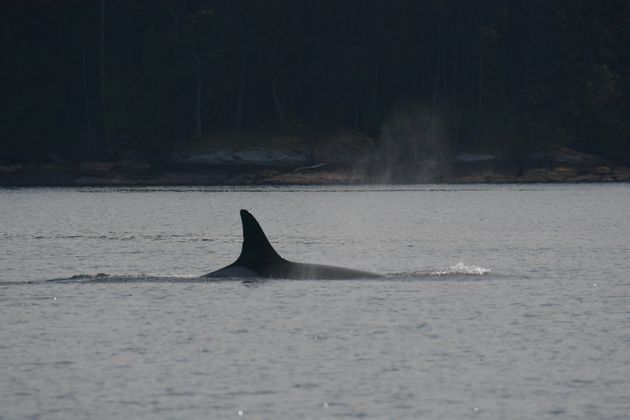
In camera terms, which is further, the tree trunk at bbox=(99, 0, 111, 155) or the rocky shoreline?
the tree trunk at bbox=(99, 0, 111, 155)

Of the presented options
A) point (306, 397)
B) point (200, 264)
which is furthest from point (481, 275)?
point (306, 397)

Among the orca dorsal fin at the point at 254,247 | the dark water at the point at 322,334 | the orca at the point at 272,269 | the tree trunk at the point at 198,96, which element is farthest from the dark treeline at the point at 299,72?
the orca dorsal fin at the point at 254,247

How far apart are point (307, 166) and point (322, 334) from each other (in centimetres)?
10555

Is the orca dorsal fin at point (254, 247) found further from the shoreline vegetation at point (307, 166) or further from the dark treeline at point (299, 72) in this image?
the dark treeline at point (299, 72)

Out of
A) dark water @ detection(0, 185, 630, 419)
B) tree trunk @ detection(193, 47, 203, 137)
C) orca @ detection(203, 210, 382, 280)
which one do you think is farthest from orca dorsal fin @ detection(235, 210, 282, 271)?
tree trunk @ detection(193, 47, 203, 137)

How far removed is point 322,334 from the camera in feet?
85.1

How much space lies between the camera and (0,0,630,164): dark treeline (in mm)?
135625

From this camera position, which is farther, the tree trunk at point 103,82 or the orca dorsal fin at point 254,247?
the tree trunk at point 103,82

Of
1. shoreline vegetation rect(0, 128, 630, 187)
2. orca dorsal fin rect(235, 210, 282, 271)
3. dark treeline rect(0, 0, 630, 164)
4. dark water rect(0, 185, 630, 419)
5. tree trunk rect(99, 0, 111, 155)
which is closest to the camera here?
dark water rect(0, 185, 630, 419)

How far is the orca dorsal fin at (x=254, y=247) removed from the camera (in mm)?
32906

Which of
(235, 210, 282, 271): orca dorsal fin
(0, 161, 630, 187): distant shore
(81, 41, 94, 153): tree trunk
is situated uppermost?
(81, 41, 94, 153): tree trunk

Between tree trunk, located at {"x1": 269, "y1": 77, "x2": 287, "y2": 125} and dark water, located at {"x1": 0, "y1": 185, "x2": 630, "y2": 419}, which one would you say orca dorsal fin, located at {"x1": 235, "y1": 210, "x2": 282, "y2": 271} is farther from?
tree trunk, located at {"x1": 269, "y1": 77, "x2": 287, "y2": 125}

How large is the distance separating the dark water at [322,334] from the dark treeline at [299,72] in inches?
3212

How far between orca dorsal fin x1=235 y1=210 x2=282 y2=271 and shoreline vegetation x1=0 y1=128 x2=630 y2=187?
301ft
